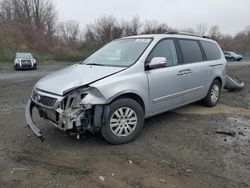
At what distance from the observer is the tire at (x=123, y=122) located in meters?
4.44

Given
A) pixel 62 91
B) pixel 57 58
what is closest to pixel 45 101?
pixel 62 91

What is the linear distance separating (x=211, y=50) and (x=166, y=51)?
2.01 meters

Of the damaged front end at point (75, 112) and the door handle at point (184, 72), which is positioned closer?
the damaged front end at point (75, 112)

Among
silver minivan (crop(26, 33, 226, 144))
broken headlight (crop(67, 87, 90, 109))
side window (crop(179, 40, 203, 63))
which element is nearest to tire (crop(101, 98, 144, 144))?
silver minivan (crop(26, 33, 226, 144))

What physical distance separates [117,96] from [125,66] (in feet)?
2.15

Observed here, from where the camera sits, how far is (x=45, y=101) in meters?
4.41

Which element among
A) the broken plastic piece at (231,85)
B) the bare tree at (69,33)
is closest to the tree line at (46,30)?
the bare tree at (69,33)

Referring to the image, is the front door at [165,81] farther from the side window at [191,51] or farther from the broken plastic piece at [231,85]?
the broken plastic piece at [231,85]

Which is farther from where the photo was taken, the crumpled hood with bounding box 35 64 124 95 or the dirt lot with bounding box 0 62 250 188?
the crumpled hood with bounding box 35 64 124 95

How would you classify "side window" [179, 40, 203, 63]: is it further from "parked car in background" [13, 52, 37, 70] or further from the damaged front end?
"parked car in background" [13, 52, 37, 70]

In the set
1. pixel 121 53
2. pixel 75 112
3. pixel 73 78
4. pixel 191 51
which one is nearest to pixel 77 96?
pixel 75 112

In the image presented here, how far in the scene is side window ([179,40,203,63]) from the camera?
19.6 ft

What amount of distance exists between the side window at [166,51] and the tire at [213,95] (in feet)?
5.60

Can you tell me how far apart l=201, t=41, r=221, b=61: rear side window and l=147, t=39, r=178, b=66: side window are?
141 centimetres
